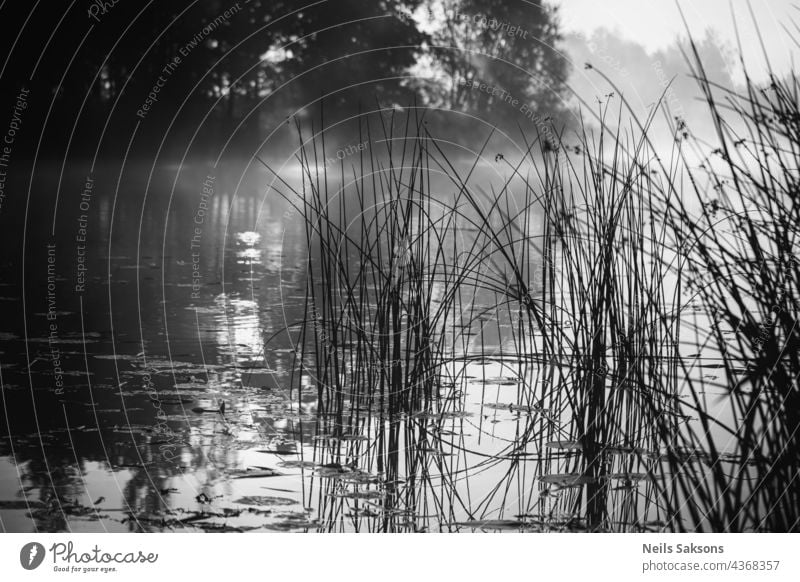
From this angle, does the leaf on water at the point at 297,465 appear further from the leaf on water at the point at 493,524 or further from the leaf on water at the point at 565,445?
the leaf on water at the point at 565,445

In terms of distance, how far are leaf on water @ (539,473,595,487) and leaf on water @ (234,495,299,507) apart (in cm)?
71

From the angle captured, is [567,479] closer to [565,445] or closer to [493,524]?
[565,445]

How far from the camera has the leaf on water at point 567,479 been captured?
2.60 m

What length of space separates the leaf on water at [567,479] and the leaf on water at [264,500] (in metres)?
0.71

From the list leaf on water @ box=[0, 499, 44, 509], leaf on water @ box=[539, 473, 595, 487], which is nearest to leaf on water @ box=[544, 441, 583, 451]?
leaf on water @ box=[539, 473, 595, 487]

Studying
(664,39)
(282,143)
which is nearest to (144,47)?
(664,39)

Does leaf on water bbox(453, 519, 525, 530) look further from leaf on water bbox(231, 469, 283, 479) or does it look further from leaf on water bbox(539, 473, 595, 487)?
leaf on water bbox(231, 469, 283, 479)

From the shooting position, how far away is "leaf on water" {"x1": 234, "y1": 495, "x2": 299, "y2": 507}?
7.92ft

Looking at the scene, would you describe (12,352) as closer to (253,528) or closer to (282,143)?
(253,528)

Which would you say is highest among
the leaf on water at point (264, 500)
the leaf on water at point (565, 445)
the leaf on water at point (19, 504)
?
the leaf on water at point (565, 445)

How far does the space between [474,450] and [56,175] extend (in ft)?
45.8

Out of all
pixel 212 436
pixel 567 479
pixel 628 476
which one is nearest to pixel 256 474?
pixel 212 436

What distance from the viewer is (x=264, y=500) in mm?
2434

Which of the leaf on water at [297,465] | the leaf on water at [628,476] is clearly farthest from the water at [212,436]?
the leaf on water at [628,476]
